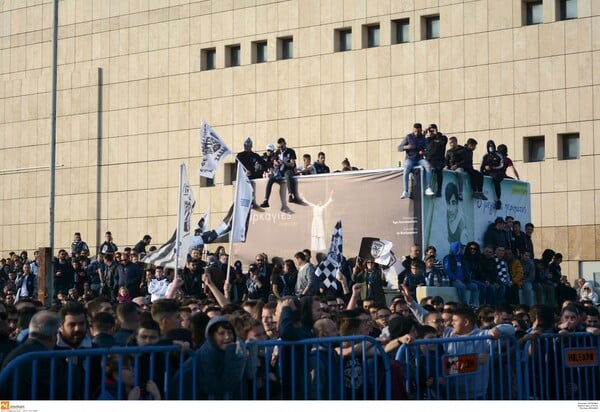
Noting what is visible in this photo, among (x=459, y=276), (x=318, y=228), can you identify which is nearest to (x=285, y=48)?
(x=318, y=228)

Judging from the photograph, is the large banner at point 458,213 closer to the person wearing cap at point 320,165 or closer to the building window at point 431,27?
the person wearing cap at point 320,165

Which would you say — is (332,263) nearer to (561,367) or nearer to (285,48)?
(561,367)

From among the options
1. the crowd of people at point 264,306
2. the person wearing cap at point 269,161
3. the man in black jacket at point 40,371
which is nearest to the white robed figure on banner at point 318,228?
the crowd of people at point 264,306

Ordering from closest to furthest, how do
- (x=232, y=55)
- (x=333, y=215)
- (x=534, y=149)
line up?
(x=333, y=215)
(x=534, y=149)
(x=232, y=55)

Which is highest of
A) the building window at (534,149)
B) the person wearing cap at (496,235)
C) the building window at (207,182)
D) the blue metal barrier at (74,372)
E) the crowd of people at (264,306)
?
the building window at (534,149)

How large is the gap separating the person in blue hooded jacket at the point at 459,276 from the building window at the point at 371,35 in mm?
18669

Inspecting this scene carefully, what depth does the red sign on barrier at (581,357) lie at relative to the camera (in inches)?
524

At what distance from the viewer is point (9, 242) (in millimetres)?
50625

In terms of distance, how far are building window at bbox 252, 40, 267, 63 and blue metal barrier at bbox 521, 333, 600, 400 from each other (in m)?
32.8

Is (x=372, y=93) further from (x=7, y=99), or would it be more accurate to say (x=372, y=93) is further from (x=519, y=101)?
(x=7, y=99)

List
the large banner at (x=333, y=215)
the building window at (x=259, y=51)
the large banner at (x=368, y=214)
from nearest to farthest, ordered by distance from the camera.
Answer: the large banner at (x=368, y=214) → the large banner at (x=333, y=215) → the building window at (x=259, y=51)

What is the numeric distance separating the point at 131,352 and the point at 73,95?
41.8 m

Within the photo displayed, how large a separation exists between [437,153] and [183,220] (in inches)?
253

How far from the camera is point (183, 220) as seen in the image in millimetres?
22656
